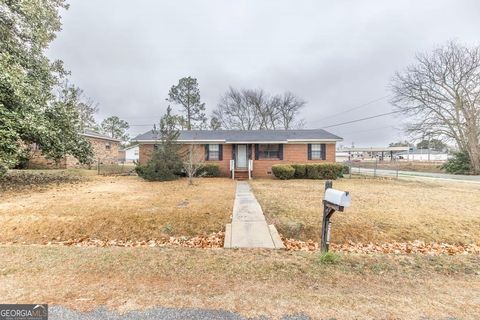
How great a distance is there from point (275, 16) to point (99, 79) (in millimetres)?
20755

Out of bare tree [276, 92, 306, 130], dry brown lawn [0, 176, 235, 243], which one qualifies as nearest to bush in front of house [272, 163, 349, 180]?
dry brown lawn [0, 176, 235, 243]

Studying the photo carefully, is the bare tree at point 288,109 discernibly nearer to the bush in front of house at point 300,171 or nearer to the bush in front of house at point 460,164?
the bush in front of house at point 460,164

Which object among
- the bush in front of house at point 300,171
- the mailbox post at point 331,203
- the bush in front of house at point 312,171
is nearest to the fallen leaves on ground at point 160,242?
the mailbox post at point 331,203

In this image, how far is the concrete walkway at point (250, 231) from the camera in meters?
4.54

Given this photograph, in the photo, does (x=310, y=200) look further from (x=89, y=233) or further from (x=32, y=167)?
(x=32, y=167)

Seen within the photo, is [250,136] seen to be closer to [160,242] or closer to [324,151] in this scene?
[324,151]

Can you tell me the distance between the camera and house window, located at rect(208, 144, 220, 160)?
17453 millimetres

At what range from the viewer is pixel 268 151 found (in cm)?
1756

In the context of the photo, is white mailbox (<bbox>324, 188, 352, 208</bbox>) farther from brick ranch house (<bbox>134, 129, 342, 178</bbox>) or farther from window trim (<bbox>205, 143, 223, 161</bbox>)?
window trim (<bbox>205, 143, 223, 161</bbox>)

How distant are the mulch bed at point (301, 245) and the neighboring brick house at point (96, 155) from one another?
15.6 m

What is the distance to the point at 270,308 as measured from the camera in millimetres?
2352

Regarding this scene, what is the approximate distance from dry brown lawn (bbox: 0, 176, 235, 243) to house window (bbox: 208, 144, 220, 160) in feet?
29.7

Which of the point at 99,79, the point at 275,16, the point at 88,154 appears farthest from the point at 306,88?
the point at 88,154

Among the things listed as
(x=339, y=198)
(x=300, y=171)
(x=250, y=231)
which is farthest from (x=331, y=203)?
(x=300, y=171)
